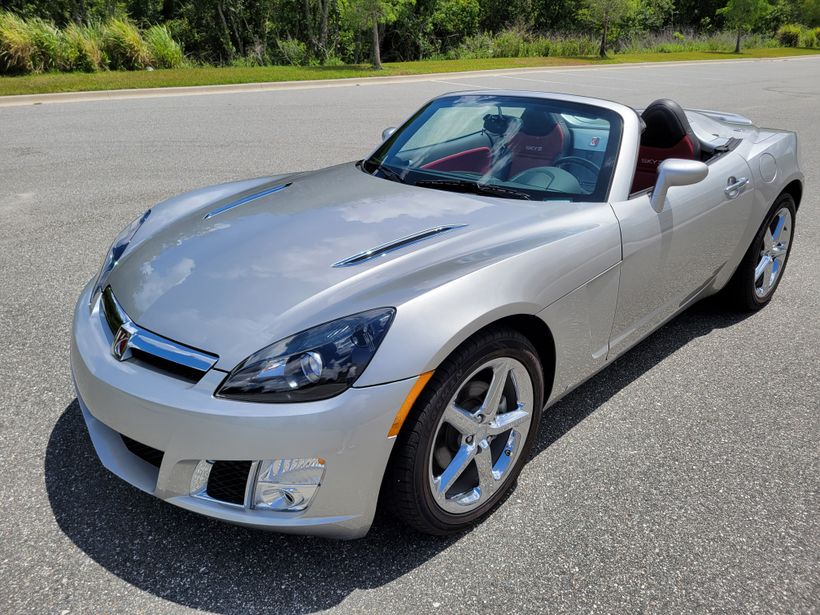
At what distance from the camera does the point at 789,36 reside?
148ft

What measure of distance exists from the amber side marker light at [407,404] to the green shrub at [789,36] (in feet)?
172

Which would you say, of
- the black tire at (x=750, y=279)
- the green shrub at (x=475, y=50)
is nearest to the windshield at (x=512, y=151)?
the black tire at (x=750, y=279)

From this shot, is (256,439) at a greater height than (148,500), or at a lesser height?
greater

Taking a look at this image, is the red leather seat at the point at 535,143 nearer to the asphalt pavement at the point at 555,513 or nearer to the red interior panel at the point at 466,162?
the red interior panel at the point at 466,162

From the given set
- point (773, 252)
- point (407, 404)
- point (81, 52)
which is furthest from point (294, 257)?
point (81, 52)

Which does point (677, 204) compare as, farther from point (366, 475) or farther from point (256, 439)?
point (256, 439)

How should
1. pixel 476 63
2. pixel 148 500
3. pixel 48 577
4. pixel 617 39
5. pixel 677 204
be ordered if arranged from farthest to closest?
pixel 617 39, pixel 476 63, pixel 677 204, pixel 148 500, pixel 48 577

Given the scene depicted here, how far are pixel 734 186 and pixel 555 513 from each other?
2121 millimetres

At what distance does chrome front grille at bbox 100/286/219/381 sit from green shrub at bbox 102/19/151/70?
17681 millimetres

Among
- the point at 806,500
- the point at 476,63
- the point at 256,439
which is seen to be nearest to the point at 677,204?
the point at 806,500

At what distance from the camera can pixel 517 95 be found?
3568mm

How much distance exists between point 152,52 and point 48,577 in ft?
61.5

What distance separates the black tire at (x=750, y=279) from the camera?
13.2 ft

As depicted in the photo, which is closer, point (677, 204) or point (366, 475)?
point (366, 475)
